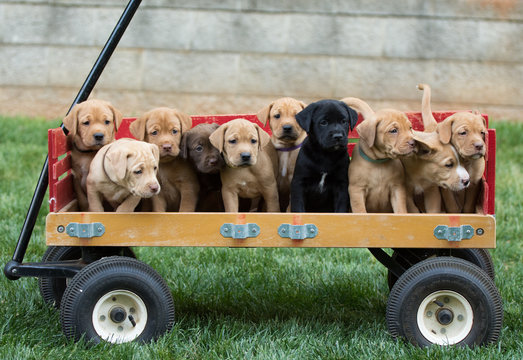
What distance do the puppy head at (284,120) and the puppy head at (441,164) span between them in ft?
2.47

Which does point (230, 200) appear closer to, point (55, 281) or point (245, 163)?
point (245, 163)

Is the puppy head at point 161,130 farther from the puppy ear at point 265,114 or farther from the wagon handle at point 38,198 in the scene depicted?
the puppy ear at point 265,114

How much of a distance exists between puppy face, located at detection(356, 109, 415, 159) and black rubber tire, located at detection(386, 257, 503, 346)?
0.61 m

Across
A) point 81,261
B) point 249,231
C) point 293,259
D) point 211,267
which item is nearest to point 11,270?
point 81,261

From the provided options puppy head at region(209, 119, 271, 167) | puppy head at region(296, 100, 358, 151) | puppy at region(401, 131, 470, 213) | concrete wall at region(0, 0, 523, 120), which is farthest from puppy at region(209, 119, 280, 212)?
concrete wall at region(0, 0, 523, 120)

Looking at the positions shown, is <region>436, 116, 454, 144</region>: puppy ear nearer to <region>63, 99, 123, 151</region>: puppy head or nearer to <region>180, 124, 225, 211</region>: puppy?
<region>180, 124, 225, 211</region>: puppy

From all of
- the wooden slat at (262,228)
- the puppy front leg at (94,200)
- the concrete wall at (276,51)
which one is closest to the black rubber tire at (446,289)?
the wooden slat at (262,228)

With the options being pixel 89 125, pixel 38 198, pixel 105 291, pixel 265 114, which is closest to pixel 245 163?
pixel 265 114

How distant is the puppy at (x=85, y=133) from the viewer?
4.13 metres

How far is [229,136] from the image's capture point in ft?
13.4

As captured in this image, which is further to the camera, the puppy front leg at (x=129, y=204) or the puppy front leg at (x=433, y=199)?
the puppy front leg at (x=433, y=199)

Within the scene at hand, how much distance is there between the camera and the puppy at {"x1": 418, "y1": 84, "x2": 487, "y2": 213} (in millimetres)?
3883

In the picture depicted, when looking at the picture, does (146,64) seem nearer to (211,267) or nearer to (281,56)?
(281,56)

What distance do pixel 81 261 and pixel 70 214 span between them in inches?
14.7
